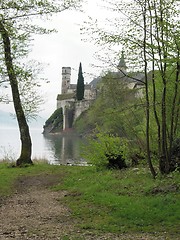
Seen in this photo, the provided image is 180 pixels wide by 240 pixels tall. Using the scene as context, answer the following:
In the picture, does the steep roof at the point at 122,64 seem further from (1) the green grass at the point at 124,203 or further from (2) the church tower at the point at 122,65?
(1) the green grass at the point at 124,203

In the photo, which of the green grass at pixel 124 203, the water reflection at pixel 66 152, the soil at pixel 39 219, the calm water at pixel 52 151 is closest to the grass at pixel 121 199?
the green grass at pixel 124 203

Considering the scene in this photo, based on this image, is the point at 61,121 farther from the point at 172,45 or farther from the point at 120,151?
the point at 172,45

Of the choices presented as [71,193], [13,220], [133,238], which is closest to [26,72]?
[71,193]

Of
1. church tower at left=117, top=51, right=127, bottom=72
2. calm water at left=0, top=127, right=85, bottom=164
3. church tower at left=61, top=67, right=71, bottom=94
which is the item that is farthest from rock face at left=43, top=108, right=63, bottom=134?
church tower at left=117, top=51, right=127, bottom=72

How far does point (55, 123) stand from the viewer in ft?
360

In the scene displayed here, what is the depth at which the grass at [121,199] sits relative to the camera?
798 centimetres

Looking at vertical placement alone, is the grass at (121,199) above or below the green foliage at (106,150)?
below

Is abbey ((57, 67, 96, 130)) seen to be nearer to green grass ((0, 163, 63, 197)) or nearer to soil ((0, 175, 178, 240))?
green grass ((0, 163, 63, 197))

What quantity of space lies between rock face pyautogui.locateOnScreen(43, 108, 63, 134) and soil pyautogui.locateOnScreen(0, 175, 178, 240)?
308 feet

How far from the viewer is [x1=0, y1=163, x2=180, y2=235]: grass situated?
798 centimetres

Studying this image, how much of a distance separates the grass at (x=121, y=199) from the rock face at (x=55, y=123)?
92024 millimetres

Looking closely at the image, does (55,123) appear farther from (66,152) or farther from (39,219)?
(39,219)

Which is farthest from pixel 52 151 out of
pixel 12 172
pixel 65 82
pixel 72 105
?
pixel 65 82

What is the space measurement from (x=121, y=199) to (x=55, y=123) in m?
100
